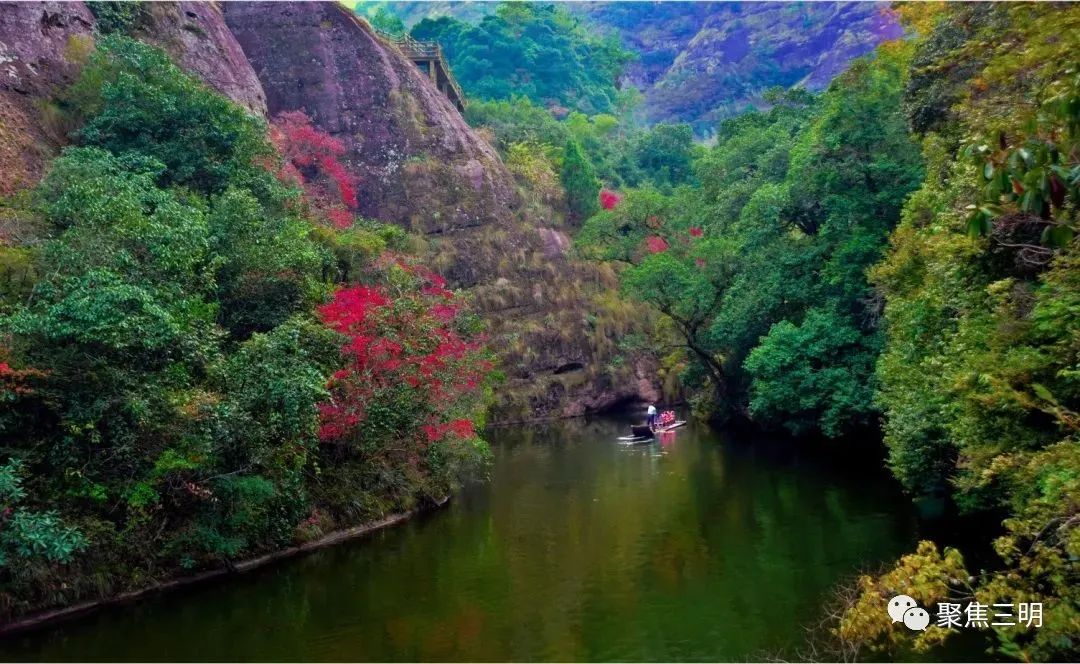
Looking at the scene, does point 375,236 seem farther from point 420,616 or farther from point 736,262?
point 420,616

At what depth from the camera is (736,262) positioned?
29.5m

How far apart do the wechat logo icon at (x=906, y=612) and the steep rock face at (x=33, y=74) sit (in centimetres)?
1836

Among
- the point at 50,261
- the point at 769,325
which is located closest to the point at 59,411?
the point at 50,261

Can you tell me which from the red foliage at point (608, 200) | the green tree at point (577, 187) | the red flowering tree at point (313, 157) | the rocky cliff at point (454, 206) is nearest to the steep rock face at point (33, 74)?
the red flowering tree at point (313, 157)

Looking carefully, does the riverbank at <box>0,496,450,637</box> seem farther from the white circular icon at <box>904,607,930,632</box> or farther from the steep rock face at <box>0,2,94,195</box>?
the white circular icon at <box>904,607,930,632</box>

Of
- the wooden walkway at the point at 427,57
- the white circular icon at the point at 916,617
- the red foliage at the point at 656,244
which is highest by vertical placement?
the wooden walkway at the point at 427,57

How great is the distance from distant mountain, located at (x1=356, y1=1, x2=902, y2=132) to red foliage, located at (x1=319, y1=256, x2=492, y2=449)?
6384 cm

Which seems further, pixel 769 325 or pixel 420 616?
pixel 769 325

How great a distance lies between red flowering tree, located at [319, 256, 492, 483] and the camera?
1617 cm

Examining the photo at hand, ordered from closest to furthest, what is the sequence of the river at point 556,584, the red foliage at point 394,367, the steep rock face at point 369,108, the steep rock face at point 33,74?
the river at point 556,584 < the red foliage at point 394,367 < the steep rock face at point 33,74 < the steep rock face at point 369,108

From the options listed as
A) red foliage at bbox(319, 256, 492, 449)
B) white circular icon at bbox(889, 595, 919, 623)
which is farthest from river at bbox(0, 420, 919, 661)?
white circular icon at bbox(889, 595, 919, 623)

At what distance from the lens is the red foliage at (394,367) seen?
635 inches

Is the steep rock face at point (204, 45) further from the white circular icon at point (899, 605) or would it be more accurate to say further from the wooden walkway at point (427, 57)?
the white circular icon at point (899, 605)

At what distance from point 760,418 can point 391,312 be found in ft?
51.6
